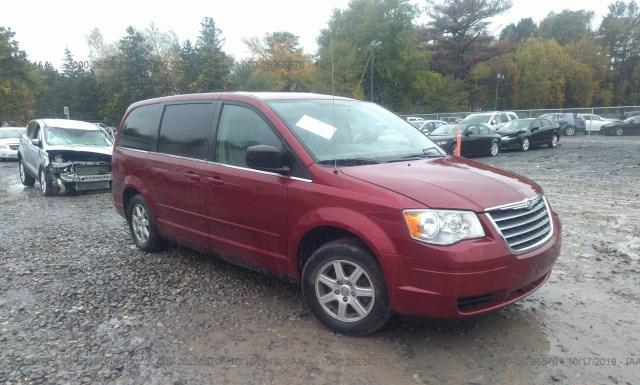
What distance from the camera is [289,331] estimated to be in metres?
3.67

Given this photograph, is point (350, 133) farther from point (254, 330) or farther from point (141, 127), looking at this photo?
point (141, 127)

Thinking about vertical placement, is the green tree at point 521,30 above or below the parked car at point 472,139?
above

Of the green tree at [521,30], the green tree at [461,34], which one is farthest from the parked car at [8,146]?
the green tree at [521,30]

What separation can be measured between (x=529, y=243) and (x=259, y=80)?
45.0 metres

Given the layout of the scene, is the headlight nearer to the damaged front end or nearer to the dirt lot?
the dirt lot

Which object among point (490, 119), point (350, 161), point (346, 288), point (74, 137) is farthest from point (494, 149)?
point (346, 288)

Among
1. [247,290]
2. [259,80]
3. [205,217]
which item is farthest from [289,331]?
[259,80]

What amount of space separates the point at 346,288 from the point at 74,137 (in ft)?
33.9

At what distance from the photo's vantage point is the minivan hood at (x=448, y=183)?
315 cm

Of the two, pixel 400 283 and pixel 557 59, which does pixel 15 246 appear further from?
pixel 557 59

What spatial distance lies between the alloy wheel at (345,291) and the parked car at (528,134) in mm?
18400

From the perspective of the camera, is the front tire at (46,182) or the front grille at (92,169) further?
the front grille at (92,169)

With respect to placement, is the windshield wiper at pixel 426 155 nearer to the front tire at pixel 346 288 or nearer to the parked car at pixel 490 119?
the front tire at pixel 346 288

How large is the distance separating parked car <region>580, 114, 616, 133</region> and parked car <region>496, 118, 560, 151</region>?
1194cm
